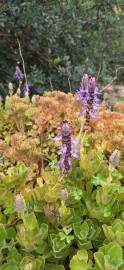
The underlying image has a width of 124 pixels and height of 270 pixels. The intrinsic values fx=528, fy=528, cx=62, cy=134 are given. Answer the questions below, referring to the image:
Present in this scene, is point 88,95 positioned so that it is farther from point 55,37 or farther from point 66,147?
point 55,37

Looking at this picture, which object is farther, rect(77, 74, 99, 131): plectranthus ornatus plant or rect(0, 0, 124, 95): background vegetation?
rect(0, 0, 124, 95): background vegetation

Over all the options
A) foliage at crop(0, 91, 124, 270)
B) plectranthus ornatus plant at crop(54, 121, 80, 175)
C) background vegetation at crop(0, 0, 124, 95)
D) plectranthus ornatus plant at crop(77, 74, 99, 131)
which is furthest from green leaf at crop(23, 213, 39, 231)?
background vegetation at crop(0, 0, 124, 95)

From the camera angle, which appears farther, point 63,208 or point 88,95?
point 88,95

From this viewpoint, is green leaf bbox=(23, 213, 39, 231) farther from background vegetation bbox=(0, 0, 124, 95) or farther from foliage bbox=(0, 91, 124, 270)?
background vegetation bbox=(0, 0, 124, 95)

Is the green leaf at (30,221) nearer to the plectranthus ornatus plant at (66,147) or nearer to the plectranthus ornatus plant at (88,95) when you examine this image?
the plectranthus ornatus plant at (66,147)

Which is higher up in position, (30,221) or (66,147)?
(66,147)

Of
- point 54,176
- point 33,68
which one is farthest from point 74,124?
point 33,68

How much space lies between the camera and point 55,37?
371 cm

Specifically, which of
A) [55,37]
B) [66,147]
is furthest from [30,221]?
[55,37]

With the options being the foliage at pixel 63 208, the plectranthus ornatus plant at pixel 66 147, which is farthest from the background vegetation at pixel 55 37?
the plectranthus ornatus plant at pixel 66 147

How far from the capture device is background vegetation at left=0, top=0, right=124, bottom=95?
364cm

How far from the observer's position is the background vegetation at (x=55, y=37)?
3643 millimetres

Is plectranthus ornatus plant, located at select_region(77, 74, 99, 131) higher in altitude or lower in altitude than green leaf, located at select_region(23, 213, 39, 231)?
higher

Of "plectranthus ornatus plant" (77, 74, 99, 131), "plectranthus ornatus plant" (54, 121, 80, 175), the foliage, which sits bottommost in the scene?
the foliage
